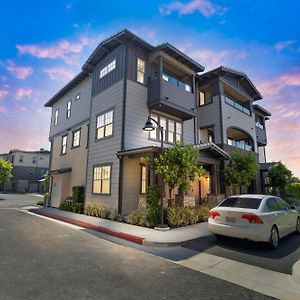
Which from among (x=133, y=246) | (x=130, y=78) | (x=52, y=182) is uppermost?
(x=130, y=78)

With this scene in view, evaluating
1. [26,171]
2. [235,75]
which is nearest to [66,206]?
[235,75]

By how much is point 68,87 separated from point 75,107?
2.43 metres

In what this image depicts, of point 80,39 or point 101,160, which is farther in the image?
point 101,160

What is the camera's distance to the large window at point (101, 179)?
14.3 m

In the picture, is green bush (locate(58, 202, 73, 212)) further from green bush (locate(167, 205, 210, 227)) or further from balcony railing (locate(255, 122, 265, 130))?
balcony railing (locate(255, 122, 265, 130))

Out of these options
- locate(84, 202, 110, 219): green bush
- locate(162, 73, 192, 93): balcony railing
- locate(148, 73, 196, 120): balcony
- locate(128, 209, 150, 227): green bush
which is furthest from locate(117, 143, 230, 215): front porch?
locate(162, 73, 192, 93): balcony railing

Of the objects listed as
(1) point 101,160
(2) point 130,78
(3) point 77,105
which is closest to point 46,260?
(1) point 101,160

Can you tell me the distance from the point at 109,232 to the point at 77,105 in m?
13.3

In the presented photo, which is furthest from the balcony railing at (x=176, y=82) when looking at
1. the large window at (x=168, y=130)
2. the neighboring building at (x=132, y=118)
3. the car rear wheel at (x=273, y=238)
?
the car rear wheel at (x=273, y=238)

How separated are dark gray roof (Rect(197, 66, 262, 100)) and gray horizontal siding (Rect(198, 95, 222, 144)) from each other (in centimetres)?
195

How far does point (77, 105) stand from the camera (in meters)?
19.9

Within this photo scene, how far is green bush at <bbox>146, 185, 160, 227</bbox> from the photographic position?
10.7 m

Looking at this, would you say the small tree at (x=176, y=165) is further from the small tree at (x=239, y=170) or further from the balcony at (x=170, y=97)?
the small tree at (x=239, y=170)

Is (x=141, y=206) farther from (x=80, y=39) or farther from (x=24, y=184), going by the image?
(x=24, y=184)
